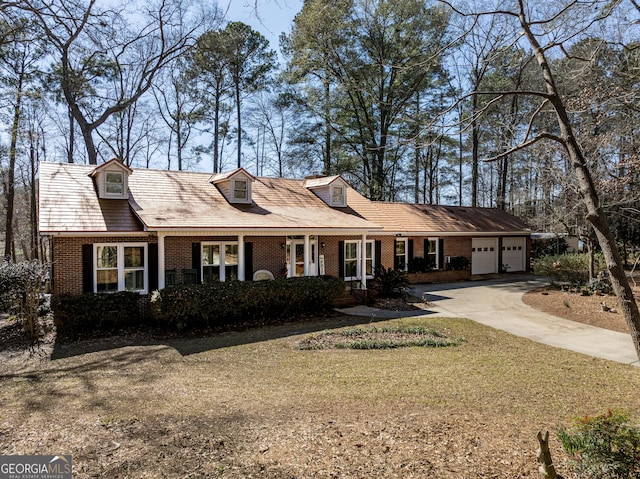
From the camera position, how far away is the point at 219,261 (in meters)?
14.2

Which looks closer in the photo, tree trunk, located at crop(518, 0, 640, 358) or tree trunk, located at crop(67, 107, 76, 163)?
tree trunk, located at crop(518, 0, 640, 358)

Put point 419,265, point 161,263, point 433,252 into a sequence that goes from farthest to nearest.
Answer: point 433,252, point 419,265, point 161,263

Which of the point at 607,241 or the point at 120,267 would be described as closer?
the point at 607,241

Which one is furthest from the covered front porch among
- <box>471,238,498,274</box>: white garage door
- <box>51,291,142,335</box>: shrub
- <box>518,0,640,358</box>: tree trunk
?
<box>518,0,640,358</box>: tree trunk

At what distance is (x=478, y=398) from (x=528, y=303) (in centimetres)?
1074

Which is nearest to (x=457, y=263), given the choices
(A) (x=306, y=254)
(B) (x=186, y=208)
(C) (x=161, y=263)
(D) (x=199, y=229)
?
(A) (x=306, y=254)

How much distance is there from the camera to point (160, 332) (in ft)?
36.5

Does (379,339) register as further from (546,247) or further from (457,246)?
(546,247)

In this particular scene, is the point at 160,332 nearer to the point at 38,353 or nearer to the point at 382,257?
the point at 38,353

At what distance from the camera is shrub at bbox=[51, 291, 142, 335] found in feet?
35.8

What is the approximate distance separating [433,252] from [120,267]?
15.6 metres

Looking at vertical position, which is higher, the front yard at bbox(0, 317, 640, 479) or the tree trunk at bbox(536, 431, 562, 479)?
the tree trunk at bbox(536, 431, 562, 479)

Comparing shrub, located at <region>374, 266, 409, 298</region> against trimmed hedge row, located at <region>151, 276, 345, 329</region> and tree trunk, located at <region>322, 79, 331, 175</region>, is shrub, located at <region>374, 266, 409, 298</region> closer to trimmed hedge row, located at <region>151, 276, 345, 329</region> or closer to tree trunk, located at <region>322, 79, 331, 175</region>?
trimmed hedge row, located at <region>151, 276, 345, 329</region>

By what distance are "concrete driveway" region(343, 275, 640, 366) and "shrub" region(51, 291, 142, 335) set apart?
278 inches
